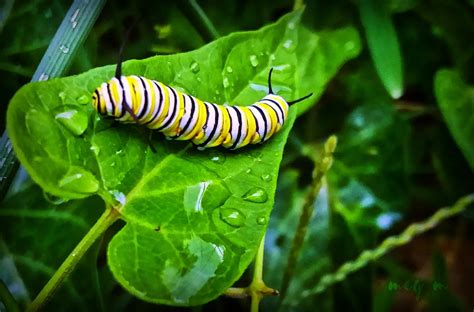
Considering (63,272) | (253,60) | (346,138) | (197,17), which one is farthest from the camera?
(346,138)

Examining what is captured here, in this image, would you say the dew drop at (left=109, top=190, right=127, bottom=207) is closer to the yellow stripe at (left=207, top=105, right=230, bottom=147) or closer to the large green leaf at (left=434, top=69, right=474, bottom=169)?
the yellow stripe at (left=207, top=105, right=230, bottom=147)

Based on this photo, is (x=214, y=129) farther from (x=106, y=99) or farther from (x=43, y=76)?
(x=43, y=76)

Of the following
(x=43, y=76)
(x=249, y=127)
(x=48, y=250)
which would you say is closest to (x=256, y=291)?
(x=249, y=127)

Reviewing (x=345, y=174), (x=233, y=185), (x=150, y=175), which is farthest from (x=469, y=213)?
(x=150, y=175)

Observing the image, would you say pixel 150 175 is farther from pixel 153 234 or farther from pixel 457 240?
pixel 457 240

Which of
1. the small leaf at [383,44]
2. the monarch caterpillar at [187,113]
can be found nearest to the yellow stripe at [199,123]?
the monarch caterpillar at [187,113]

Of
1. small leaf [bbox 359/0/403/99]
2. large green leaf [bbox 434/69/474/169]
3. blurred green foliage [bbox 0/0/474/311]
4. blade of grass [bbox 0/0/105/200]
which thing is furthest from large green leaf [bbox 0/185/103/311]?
large green leaf [bbox 434/69/474/169]

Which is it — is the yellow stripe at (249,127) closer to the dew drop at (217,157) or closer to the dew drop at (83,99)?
the dew drop at (217,157)
